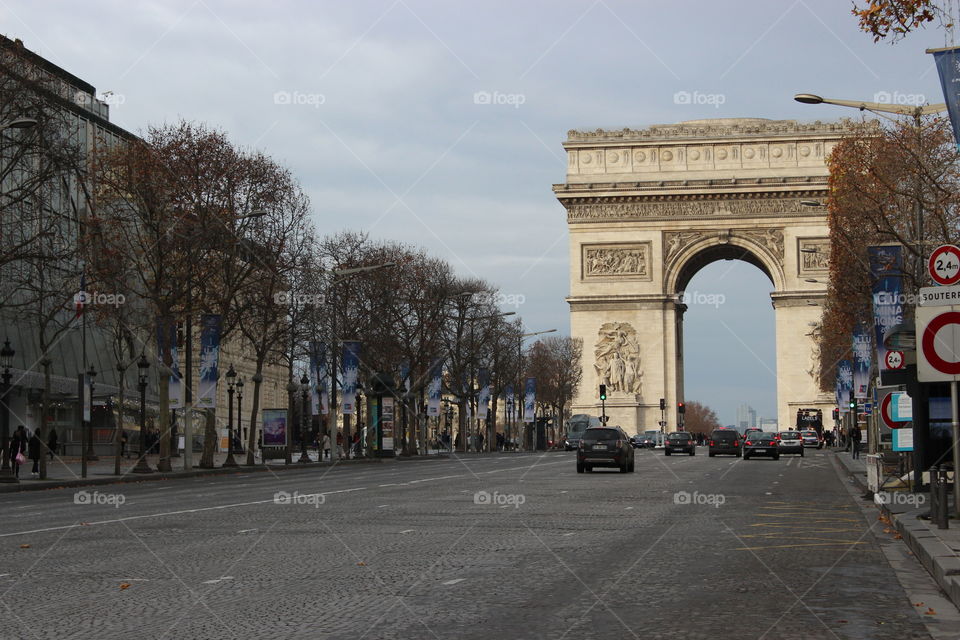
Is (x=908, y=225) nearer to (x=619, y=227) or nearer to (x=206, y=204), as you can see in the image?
(x=206, y=204)

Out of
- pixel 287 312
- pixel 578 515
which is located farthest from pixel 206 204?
pixel 578 515

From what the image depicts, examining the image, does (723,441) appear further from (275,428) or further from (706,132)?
(706,132)

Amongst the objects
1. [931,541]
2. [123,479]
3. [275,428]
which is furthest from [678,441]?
[931,541]

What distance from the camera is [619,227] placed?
281 feet

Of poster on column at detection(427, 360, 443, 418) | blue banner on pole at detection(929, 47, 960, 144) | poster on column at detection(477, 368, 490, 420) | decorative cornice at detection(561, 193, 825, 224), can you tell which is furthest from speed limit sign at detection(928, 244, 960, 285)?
decorative cornice at detection(561, 193, 825, 224)

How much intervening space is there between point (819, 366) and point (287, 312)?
43.9m

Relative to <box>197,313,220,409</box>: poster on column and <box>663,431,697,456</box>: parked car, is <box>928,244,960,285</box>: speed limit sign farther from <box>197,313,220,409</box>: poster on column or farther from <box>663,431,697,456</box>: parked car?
<box>663,431,697,456</box>: parked car

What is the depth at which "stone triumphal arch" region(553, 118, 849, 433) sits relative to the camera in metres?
84.4

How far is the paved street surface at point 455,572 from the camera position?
8945 mm

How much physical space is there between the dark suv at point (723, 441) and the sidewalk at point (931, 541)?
4239 cm

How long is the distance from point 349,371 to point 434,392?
53.4 feet

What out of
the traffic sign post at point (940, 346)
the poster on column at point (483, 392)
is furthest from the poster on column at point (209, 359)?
the poster on column at point (483, 392)

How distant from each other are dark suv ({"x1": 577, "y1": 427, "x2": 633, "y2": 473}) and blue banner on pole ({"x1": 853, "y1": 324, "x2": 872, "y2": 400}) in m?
7.91

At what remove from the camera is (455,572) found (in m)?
11.9
